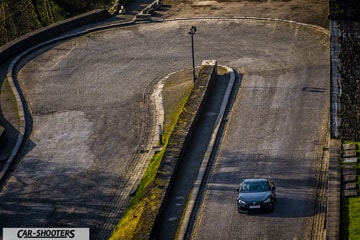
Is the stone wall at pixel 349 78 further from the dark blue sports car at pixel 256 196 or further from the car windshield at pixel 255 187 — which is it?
the car windshield at pixel 255 187

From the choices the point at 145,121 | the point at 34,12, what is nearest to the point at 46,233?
the point at 145,121

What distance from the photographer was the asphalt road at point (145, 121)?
33.7 meters

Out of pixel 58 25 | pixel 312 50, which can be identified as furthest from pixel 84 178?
pixel 58 25

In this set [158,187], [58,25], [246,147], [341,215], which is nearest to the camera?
[341,215]

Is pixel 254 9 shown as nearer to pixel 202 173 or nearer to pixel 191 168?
pixel 191 168

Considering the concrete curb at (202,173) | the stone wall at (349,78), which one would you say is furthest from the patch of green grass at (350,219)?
the stone wall at (349,78)

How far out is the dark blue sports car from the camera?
30828mm

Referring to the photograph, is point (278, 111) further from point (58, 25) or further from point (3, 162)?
point (58, 25)

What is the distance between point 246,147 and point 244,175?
256 cm

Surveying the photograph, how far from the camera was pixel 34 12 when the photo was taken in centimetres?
7112

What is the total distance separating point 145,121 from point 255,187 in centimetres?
1159

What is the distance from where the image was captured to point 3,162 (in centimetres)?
3956

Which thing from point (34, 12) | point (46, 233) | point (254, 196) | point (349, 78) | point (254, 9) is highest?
point (349, 78)

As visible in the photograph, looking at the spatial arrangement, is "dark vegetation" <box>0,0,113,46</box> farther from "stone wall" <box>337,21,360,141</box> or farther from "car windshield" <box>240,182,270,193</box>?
"car windshield" <box>240,182,270,193</box>
